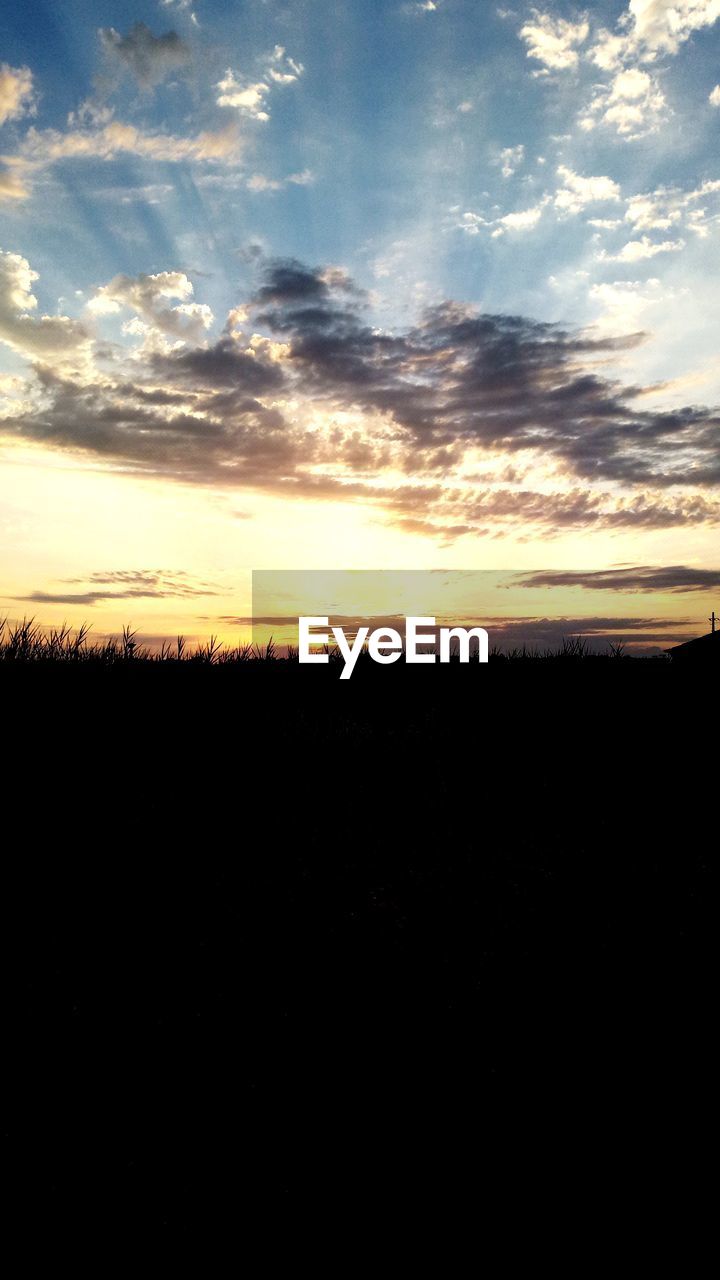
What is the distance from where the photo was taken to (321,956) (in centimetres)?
661

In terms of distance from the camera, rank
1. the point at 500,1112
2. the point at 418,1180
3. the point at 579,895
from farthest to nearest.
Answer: the point at 579,895 < the point at 500,1112 < the point at 418,1180

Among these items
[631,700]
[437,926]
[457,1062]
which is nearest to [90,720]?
[437,926]

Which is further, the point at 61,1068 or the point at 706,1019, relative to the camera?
the point at 706,1019

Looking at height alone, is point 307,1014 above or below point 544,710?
below

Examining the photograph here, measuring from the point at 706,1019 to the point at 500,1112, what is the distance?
6.37ft

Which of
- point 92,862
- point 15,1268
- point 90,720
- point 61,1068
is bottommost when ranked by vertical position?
point 15,1268

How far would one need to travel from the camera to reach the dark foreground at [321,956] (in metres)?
4.55

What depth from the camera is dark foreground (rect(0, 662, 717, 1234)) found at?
14.9 feet

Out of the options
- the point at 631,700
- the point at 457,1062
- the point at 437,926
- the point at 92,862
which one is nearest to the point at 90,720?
the point at 92,862

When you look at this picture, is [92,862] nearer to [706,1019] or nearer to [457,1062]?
[457,1062]

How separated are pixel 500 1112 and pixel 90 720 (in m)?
9.27

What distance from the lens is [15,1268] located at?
3824mm

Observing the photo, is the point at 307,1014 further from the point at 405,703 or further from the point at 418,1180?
the point at 405,703

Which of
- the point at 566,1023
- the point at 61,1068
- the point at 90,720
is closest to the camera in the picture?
the point at 61,1068
